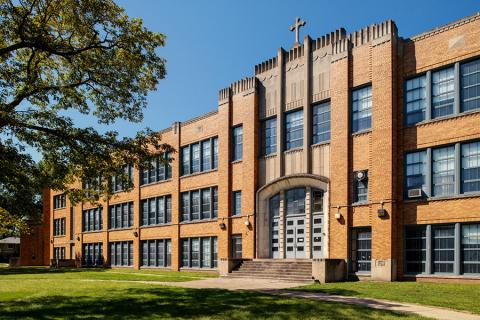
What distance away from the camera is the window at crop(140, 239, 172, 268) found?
39.1m

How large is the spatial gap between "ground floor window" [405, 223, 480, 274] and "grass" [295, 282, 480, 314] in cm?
118

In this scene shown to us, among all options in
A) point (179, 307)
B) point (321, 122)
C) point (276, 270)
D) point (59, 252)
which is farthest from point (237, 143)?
point (59, 252)

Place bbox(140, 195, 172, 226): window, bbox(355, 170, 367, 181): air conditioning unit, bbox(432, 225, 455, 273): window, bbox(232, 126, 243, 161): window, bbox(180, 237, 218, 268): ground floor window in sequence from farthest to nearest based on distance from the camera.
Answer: bbox(140, 195, 172, 226): window < bbox(180, 237, 218, 268): ground floor window < bbox(232, 126, 243, 161): window < bbox(355, 170, 367, 181): air conditioning unit < bbox(432, 225, 455, 273): window

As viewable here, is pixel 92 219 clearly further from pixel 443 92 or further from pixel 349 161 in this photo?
pixel 443 92

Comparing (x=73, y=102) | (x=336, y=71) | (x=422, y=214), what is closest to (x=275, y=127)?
(x=336, y=71)

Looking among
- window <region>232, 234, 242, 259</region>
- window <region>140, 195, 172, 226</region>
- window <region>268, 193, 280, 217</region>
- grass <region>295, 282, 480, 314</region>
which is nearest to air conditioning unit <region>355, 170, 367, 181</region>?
grass <region>295, 282, 480, 314</region>

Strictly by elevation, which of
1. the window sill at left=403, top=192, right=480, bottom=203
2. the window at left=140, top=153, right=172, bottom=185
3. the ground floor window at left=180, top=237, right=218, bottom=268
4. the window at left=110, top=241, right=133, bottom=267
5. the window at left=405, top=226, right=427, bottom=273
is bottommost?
the window at left=110, top=241, right=133, bottom=267

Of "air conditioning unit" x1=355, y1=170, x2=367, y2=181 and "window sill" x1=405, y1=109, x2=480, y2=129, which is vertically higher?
"window sill" x1=405, y1=109, x2=480, y2=129

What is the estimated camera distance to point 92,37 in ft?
61.1

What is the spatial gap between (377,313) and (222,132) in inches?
854

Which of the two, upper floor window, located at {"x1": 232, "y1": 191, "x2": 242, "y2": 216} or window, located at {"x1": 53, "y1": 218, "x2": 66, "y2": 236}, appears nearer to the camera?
upper floor window, located at {"x1": 232, "y1": 191, "x2": 242, "y2": 216}

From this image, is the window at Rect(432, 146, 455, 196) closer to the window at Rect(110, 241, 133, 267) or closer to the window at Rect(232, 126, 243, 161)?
the window at Rect(232, 126, 243, 161)

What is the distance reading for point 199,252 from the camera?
1395 inches

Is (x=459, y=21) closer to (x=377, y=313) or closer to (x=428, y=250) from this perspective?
(x=428, y=250)
